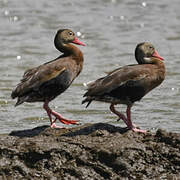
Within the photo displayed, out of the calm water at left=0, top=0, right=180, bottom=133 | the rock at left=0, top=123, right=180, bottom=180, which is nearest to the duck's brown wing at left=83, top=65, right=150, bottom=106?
the rock at left=0, top=123, right=180, bottom=180

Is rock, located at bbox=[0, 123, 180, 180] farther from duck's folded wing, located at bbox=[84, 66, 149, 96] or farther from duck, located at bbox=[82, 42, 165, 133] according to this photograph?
duck's folded wing, located at bbox=[84, 66, 149, 96]

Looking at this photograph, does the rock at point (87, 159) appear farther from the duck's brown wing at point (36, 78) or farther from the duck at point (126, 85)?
the duck's brown wing at point (36, 78)

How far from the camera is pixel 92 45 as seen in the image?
1953cm

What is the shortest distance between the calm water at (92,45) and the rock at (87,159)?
307cm

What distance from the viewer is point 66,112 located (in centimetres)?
1236

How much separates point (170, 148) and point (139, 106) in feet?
16.4

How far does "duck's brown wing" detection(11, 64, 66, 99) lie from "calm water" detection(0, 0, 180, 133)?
5.28 ft

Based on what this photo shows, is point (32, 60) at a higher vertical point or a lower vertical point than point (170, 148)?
lower

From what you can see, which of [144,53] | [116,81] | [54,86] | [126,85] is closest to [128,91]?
[126,85]

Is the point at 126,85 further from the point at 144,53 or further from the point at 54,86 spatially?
the point at 54,86

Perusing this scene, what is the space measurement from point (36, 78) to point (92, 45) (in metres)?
10.3

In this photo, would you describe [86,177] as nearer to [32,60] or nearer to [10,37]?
[32,60]

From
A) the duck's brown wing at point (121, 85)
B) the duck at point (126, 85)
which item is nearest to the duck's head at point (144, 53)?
the duck at point (126, 85)

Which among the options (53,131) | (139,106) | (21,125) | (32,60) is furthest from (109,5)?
(53,131)
